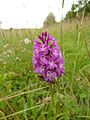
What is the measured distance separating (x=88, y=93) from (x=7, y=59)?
1.42 meters

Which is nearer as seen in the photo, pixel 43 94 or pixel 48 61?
pixel 48 61

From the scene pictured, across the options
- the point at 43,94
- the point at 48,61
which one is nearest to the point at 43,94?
the point at 43,94

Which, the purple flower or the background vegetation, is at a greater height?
the purple flower

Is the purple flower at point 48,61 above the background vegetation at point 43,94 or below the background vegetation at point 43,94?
above

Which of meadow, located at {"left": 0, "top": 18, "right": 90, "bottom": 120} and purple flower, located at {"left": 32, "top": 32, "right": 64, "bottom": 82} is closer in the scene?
purple flower, located at {"left": 32, "top": 32, "right": 64, "bottom": 82}

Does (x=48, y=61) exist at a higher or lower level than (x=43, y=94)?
higher

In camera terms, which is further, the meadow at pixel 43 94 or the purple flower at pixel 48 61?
the meadow at pixel 43 94

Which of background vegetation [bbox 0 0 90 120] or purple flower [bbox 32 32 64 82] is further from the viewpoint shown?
background vegetation [bbox 0 0 90 120]

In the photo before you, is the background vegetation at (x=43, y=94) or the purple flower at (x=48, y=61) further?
Result: the background vegetation at (x=43, y=94)

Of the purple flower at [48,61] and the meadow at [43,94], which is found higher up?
the purple flower at [48,61]

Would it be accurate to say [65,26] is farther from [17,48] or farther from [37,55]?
[37,55]

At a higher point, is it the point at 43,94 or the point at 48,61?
the point at 48,61

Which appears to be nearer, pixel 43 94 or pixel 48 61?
pixel 48 61

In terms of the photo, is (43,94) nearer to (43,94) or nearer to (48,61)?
(43,94)
